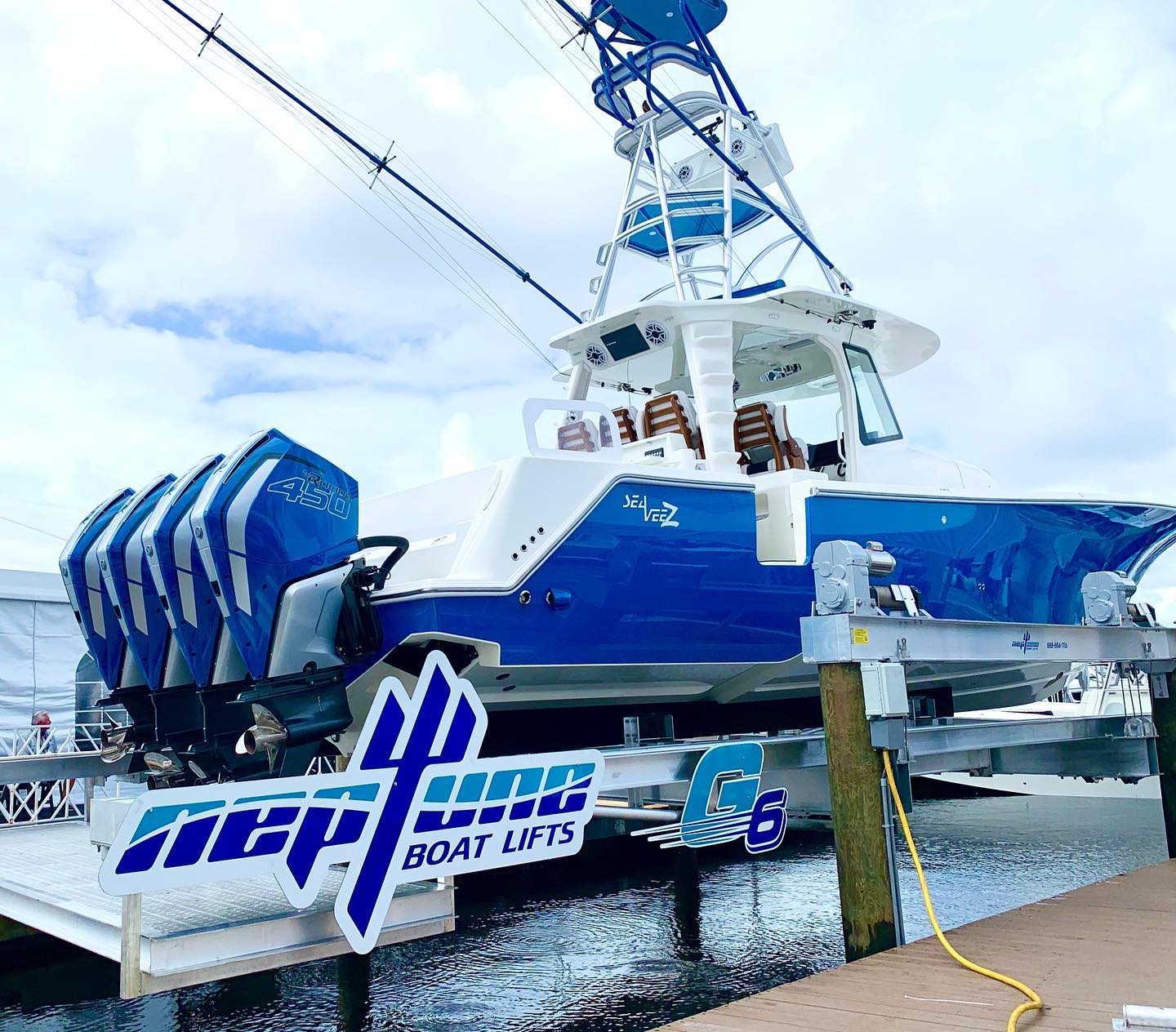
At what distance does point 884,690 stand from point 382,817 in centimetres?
195

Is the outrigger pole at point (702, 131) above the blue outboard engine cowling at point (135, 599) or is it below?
above

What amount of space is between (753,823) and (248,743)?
6.49ft

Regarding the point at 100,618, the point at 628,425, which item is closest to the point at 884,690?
the point at 628,425

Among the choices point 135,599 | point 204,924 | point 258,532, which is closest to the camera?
point 204,924

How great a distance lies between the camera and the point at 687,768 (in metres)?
4.23

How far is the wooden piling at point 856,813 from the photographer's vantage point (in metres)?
4.07

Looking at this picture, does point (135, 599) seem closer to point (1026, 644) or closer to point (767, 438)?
point (767, 438)

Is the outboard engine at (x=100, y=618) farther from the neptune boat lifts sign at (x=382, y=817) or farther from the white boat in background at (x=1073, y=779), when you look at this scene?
the white boat in background at (x=1073, y=779)

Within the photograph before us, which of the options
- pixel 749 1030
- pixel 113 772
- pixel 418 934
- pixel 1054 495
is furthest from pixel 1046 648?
pixel 113 772

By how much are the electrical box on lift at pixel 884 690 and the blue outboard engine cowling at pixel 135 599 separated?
9.48 ft

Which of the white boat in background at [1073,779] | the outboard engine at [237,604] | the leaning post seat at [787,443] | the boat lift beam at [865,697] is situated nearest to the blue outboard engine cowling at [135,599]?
the outboard engine at [237,604]

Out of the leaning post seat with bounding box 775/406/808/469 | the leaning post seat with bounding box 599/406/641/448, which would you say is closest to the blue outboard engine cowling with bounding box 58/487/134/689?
the leaning post seat with bounding box 599/406/641/448

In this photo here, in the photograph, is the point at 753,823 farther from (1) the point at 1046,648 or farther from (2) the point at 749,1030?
(1) the point at 1046,648

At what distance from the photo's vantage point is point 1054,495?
639cm
